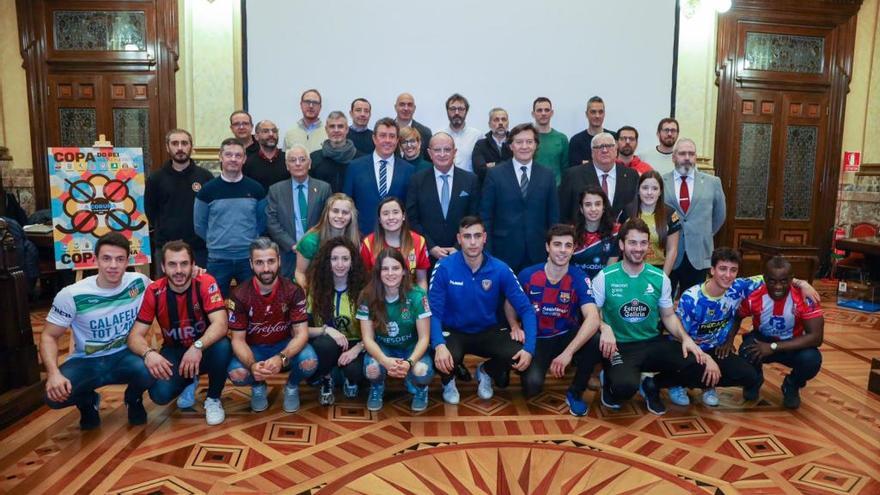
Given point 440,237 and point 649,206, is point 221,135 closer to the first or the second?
point 440,237

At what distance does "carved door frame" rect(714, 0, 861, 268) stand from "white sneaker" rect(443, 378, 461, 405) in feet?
16.6

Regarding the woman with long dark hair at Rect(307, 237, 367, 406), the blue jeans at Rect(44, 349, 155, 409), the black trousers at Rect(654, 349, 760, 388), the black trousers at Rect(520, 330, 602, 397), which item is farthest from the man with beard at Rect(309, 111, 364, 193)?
the black trousers at Rect(654, 349, 760, 388)

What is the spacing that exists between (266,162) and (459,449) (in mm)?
2441

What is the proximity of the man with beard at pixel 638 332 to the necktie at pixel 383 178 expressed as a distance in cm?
138

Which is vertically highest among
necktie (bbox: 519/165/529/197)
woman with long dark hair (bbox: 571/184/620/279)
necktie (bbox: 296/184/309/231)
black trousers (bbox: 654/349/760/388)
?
necktie (bbox: 519/165/529/197)

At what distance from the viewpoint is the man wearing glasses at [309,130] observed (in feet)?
14.1

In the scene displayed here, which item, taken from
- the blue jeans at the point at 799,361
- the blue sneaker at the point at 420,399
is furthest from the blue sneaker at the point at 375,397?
the blue jeans at the point at 799,361

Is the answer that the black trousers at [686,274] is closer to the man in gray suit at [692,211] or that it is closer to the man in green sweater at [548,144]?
the man in gray suit at [692,211]

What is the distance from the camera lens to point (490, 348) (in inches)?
118

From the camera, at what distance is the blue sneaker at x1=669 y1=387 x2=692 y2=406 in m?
2.97

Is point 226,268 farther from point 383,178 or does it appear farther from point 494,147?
point 494,147

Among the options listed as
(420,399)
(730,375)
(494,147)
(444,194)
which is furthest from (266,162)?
(730,375)

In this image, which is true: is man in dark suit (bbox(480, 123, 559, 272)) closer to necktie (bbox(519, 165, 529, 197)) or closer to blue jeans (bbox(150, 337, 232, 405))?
necktie (bbox(519, 165, 529, 197))

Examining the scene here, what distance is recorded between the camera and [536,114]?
449 cm
